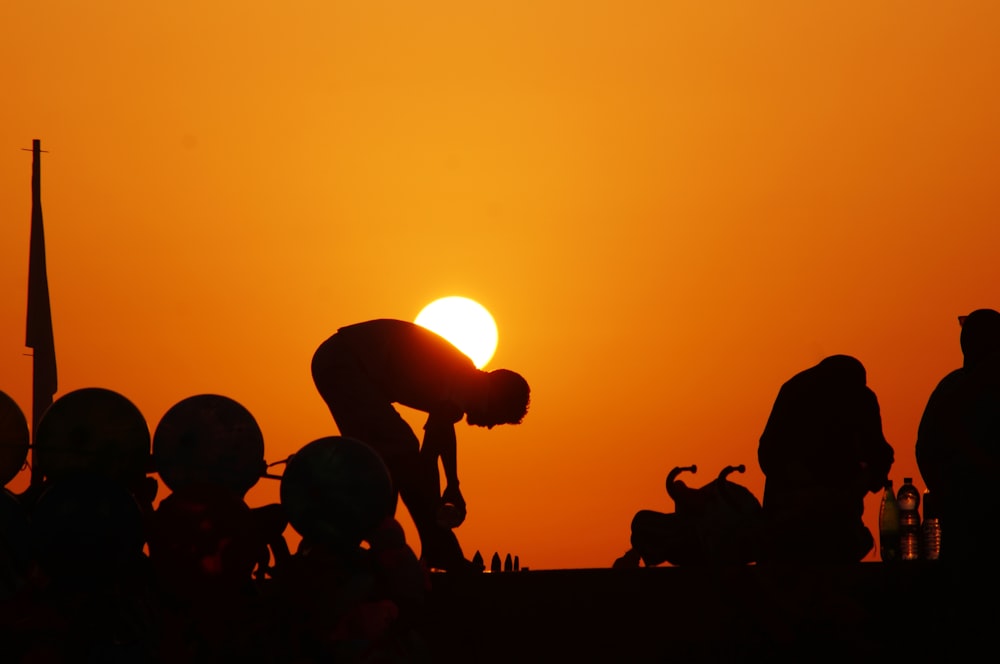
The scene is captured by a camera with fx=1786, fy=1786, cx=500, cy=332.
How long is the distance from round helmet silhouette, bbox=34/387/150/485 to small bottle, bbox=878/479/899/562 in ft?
15.0

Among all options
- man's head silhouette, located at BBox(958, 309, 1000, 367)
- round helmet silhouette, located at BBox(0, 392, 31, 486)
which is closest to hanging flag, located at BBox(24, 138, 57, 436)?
round helmet silhouette, located at BBox(0, 392, 31, 486)

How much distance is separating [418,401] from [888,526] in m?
3.17

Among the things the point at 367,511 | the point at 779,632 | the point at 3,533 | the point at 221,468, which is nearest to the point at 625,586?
the point at 779,632

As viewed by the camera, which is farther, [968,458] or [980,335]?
[980,335]

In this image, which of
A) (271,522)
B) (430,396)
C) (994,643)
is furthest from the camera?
(430,396)

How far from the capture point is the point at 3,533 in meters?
9.52

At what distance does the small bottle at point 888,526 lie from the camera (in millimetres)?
11109

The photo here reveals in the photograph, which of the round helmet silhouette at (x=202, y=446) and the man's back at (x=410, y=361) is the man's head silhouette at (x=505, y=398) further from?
the round helmet silhouette at (x=202, y=446)

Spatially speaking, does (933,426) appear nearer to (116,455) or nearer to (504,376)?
(504,376)

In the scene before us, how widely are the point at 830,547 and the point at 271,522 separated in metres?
2.95

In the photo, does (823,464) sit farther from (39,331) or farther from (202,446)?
(39,331)

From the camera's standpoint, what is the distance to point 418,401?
10.1m

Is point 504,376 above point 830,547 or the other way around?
above

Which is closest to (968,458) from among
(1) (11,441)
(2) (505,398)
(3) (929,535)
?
(3) (929,535)
